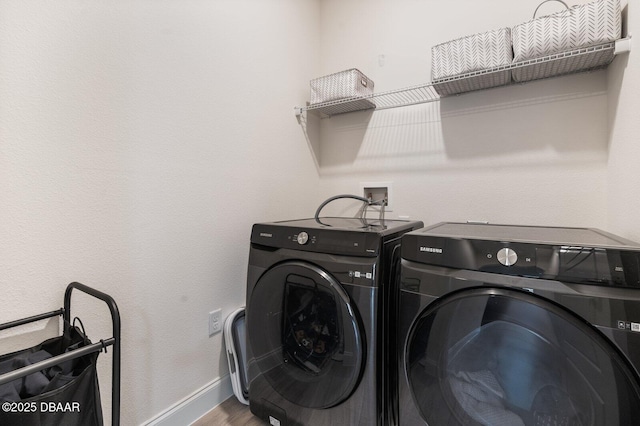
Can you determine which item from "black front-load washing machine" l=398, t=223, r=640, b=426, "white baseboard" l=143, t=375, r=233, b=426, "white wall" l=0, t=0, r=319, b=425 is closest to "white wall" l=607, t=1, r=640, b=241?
"black front-load washing machine" l=398, t=223, r=640, b=426

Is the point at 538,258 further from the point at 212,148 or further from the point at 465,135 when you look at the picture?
the point at 212,148

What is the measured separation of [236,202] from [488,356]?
120cm

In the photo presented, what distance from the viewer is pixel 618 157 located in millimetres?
1088

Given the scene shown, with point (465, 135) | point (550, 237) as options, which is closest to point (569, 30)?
point (465, 135)

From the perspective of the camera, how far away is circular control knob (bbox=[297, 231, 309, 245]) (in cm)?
110

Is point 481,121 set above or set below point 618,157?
above

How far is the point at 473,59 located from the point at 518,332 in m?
1.15

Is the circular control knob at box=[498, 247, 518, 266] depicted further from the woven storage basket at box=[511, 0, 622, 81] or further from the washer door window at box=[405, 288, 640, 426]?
the woven storage basket at box=[511, 0, 622, 81]

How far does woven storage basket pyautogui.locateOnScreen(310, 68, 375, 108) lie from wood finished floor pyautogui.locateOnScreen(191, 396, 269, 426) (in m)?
1.70

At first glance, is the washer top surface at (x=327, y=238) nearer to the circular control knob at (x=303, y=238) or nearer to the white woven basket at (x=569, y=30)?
the circular control knob at (x=303, y=238)

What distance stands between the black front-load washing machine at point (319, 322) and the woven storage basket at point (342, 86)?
0.89 metres

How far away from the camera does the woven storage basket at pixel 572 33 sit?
1.02 meters

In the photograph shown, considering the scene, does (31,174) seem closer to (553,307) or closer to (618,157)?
(553,307)

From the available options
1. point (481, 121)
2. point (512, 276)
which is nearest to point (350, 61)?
point (481, 121)
